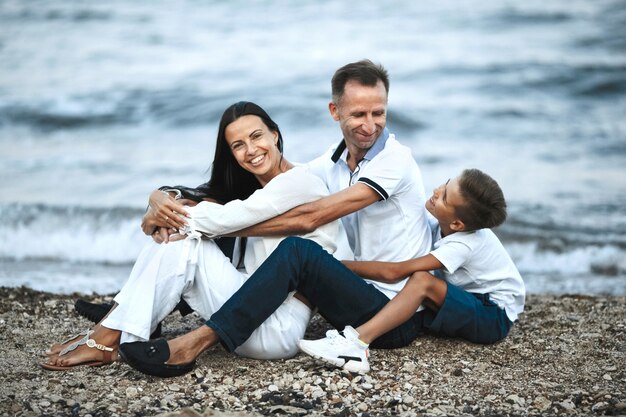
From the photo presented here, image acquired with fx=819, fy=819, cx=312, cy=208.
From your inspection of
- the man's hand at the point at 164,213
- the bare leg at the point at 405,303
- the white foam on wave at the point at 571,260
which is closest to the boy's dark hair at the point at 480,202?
the bare leg at the point at 405,303

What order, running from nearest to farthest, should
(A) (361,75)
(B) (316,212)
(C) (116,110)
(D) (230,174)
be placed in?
(B) (316,212) < (A) (361,75) < (D) (230,174) < (C) (116,110)

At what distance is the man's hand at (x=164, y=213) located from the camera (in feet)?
13.6

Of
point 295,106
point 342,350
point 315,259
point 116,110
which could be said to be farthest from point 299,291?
point 116,110

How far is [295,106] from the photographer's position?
13844 millimetres

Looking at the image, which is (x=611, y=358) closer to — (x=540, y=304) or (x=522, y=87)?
(x=540, y=304)

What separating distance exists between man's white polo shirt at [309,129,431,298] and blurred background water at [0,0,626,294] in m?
3.17

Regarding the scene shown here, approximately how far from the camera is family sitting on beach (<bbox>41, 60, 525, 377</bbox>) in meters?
3.95

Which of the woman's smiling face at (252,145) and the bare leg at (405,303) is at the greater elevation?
the woman's smiling face at (252,145)

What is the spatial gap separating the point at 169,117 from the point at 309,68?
3.29 m

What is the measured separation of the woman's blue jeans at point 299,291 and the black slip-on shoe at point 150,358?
0.81ft

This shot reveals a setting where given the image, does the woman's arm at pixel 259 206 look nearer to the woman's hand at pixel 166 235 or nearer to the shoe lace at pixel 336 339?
the woman's hand at pixel 166 235

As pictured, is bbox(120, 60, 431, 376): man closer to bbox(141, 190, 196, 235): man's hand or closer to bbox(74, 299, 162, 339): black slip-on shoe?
bbox(141, 190, 196, 235): man's hand

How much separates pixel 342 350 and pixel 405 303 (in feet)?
1.38

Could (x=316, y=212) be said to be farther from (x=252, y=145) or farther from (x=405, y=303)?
(x=405, y=303)
